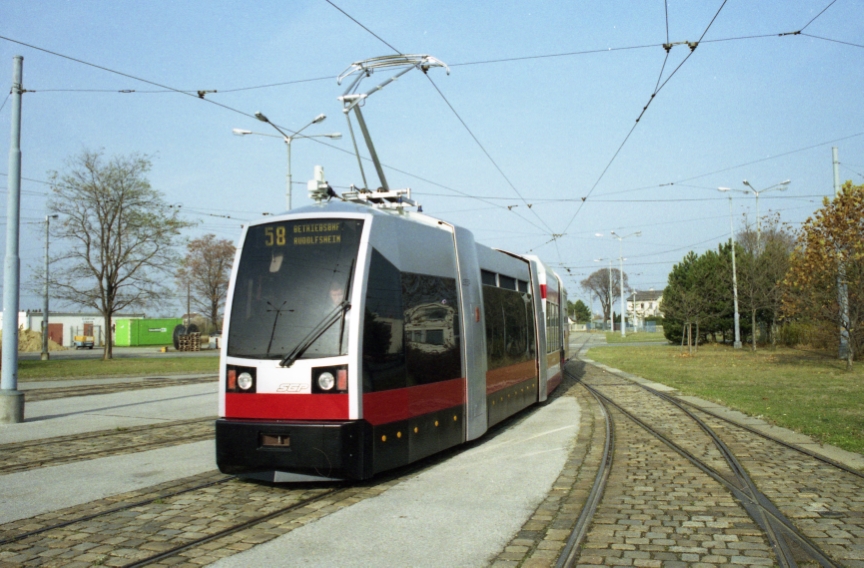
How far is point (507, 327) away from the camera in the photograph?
1211 cm

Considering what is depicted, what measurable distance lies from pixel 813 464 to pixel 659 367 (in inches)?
861

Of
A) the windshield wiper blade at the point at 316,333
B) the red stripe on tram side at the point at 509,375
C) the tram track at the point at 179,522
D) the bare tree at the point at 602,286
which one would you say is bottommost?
the tram track at the point at 179,522

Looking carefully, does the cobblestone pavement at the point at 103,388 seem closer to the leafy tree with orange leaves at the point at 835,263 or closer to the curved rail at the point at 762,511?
the curved rail at the point at 762,511

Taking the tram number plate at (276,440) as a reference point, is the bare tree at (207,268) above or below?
above

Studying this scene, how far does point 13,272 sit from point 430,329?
31.6 feet

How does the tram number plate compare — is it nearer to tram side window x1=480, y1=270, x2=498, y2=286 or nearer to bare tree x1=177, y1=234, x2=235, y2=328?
tram side window x1=480, y1=270, x2=498, y2=286

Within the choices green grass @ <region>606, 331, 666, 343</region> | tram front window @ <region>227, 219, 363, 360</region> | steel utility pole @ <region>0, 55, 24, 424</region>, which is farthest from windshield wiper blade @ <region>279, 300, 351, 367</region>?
green grass @ <region>606, 331, 666, 343</region>

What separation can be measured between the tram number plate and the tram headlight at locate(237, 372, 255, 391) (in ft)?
1.68

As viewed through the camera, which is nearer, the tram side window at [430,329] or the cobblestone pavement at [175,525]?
the cobblestone pavement at [175,525]

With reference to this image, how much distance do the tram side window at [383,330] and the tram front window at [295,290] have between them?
0.25 m

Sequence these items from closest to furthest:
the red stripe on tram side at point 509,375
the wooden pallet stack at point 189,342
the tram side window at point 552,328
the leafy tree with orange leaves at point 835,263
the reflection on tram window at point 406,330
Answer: the reflection on tram window at point 406,330 < the red stripe on tram side at point 509,375 < the tram side window at point 552,328 < the leafy tree with orange leaves at point 835,263 < the wooden pallet stack at point 189,342

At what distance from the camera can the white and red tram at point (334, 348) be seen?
6.99 meters

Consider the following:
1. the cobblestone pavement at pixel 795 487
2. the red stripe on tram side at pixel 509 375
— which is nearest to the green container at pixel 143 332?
the red stripe on tram side at pixel 509 375

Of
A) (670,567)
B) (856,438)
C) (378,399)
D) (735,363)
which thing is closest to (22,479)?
(378,399)
